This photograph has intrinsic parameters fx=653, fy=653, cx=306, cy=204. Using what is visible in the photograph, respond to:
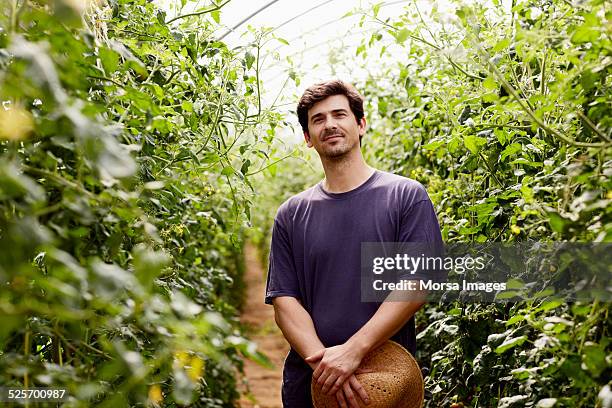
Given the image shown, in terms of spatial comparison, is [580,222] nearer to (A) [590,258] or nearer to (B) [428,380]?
(A) [590,258]

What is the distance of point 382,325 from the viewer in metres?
1.91

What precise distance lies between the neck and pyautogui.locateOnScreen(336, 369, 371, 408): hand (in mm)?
635

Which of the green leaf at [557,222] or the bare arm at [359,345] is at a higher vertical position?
the green leaf at [557,222]

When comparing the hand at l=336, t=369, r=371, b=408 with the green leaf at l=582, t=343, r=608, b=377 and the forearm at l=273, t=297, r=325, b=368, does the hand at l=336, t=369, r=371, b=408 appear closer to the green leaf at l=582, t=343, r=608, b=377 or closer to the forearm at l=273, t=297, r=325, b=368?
the forearm at l=273, t=297, r=325, b=368

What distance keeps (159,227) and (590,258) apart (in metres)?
1.32

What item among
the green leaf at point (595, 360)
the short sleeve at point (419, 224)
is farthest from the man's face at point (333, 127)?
the green leaf at point (595, 360)

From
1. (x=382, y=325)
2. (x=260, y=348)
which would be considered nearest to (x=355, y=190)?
(x=382, y=325)

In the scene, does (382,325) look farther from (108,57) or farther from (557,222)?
(108,57)

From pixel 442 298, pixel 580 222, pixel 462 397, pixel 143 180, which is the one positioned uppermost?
pixel 143 180

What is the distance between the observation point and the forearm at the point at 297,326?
2.01m

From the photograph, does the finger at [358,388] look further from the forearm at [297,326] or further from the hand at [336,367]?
the forearm at [297,326]

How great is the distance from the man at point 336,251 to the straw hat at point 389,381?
31mm

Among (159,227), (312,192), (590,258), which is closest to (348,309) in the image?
(312,192)

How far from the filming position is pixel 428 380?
240cm
